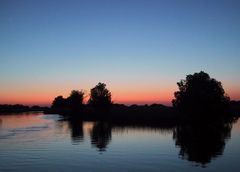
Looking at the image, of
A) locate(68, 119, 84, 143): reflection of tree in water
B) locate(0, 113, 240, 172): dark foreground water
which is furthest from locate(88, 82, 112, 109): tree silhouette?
locate(0, 113, 240, 172): dark foreground water

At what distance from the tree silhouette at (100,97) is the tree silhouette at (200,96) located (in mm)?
52864

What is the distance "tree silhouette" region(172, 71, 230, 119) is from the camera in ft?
316

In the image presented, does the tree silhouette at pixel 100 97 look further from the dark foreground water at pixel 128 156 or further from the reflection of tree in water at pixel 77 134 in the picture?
the dark foreground water at pixel 128 156

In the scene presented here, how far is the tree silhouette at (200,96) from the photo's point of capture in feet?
316

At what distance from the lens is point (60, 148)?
47188mm

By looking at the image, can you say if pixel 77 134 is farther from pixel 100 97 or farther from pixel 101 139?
pixel 100 97

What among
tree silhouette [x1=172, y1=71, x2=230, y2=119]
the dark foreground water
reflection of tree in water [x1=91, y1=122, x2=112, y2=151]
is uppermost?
tree silhouette [x1=172, y1=71, x2=230, y2=119]

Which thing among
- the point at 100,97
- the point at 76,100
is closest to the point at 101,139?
the point at 100,97

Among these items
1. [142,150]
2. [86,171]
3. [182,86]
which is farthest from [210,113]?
[86,171]

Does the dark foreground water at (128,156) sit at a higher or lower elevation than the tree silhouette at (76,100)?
lower

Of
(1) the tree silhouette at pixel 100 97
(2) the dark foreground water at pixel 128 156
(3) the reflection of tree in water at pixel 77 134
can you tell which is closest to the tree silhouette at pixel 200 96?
(3) the reflection of tree in water at pixel 77 134

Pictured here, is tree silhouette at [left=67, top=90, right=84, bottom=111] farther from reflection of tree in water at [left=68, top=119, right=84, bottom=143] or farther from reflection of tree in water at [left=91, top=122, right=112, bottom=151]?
reflection of tree in water at [left=91, top=122, right=112, bottom=151]

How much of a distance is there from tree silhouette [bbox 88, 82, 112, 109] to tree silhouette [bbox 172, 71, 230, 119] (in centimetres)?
5286

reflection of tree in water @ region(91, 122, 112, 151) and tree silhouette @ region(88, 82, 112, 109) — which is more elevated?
tree silhouette @ region(88, 82, 112, 109)
